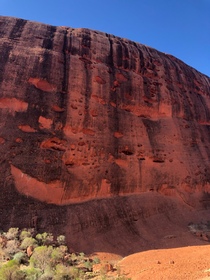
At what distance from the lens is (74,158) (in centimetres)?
1342

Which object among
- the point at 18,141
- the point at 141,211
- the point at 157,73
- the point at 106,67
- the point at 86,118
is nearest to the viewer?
the point at 18,141

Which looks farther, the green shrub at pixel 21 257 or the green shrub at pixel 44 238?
the green shrub at pixel 44 238

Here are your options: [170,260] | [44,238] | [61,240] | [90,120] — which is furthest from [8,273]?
[90,120]

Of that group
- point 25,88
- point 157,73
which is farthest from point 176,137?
point 25,88

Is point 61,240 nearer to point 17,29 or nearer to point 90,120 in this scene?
point 90,120

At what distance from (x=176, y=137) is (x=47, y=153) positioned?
9.33 m

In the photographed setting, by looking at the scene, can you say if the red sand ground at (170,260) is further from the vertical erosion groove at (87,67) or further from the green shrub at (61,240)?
the vertical erosion groove at (87,67)

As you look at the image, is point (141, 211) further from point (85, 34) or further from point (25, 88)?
point (85, 34)

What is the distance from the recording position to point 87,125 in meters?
14.5

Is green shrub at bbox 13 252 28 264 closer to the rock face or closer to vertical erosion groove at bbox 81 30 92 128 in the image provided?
the rock face

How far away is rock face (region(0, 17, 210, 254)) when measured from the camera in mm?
12414

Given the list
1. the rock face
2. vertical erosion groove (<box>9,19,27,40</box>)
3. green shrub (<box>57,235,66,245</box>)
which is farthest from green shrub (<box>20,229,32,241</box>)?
vertical erosion groove (<box>9,19,27,40</box>)

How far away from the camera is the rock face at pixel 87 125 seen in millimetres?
12414

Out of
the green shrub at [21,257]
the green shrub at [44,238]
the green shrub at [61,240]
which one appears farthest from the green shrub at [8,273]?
the green shrub at [61,240]
